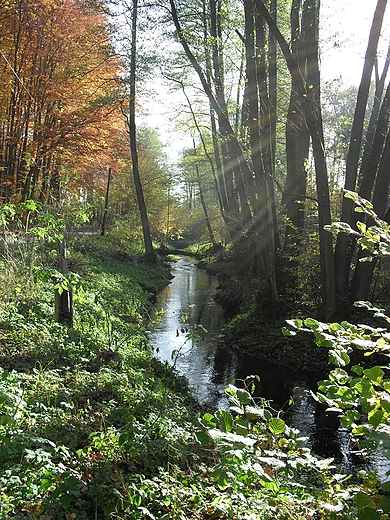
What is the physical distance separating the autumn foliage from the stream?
6.44 m

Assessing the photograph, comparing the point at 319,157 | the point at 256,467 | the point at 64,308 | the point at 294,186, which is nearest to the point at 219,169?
the point at 294,186

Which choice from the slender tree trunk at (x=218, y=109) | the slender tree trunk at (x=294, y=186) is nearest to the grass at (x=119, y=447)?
the slender tree trunk at (x=294, y=186)

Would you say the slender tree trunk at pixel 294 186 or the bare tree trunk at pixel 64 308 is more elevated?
the slender tree trunk at pixel 294 186

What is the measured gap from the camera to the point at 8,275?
25.3 feet

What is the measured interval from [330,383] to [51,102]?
1582cm

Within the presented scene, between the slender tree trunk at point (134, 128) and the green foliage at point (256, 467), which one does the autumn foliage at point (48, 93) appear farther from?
the green foliage at point (256, 467)

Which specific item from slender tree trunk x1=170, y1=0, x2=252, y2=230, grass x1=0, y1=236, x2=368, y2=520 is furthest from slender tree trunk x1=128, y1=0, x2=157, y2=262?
grass x1=0, y1=236, x2=368, y2=520

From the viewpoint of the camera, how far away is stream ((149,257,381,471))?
6.33 meters

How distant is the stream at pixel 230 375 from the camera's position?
6.33 meters

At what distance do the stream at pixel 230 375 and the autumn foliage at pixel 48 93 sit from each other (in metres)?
6.44

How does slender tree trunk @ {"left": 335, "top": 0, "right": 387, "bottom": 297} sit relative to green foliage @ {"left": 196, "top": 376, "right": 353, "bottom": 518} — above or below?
above

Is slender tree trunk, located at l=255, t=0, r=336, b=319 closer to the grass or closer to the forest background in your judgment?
the forest background

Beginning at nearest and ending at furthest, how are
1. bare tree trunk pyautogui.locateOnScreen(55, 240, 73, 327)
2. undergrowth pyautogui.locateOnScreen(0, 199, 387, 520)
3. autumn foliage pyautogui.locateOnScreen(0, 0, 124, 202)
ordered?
1. undergrowth pyautogui.locateOnScreen(0, 199, 387, 520)
2. bare tree trunk pyautogui.locateOnScreen(55, 240, 73, 327)
3. autumn foliage pyautogui.locateOnScreen(0, 0, 124, 202)

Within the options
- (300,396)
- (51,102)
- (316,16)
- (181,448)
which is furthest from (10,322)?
(51,102)
